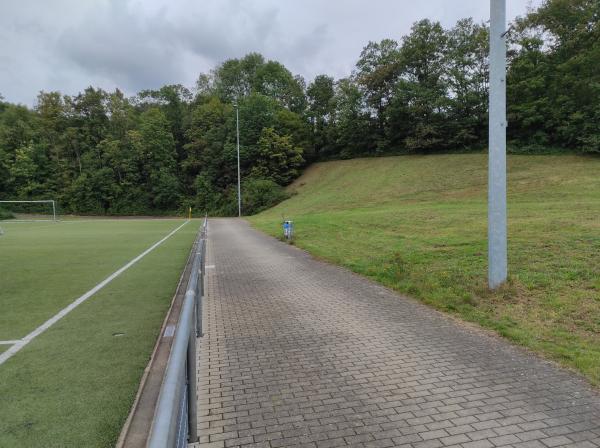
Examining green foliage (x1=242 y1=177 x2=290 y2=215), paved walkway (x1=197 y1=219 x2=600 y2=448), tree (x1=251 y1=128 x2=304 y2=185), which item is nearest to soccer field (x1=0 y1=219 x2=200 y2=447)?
paved walkway (x1=197 y1=219 x2=600 y2=448)

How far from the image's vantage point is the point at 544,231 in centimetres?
1123

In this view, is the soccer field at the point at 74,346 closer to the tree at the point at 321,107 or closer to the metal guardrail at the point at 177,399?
the metal guardrail at the point at 177,399

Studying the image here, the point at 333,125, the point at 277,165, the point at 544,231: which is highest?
the point at 333,125

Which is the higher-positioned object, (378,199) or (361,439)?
(378,199)

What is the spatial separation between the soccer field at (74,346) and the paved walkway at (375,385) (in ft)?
2.95

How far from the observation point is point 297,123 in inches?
2436

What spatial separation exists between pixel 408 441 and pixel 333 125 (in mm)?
61140

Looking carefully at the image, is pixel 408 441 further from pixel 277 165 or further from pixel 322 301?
pixel 277 165

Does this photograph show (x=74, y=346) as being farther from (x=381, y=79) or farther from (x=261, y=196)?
(x=381, y=79)

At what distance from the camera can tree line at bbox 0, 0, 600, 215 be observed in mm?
43125

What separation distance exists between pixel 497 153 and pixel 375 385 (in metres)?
4.99

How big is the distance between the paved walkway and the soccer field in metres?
0.90

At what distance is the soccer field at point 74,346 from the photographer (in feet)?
11.9

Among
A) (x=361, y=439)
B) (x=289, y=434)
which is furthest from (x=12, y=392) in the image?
(x=361, y=439)
